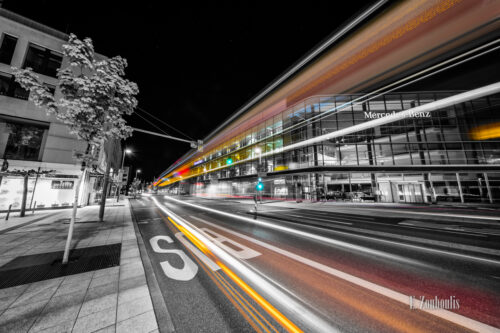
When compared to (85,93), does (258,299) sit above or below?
below

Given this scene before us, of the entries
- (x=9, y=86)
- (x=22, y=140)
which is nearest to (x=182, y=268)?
(x=22, y=140)

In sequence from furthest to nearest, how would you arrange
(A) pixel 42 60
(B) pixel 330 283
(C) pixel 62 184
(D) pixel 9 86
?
(C) pixel 62 184
(A) pixel 42 60
(D) pixel 9 86
(B) pixel 330 283

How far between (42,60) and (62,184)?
10991 mm

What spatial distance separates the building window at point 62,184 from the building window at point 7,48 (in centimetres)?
998

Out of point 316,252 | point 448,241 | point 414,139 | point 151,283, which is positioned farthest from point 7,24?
point 414,139

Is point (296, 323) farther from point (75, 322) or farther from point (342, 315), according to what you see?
point (75, 322)

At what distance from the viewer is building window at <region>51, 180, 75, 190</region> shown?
13641mm

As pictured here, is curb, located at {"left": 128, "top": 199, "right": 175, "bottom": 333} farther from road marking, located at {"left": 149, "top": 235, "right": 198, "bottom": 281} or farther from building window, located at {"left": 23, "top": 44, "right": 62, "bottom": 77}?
building window, located at {"left": 23, "top": 44, "right": 62, "bottom": 77}

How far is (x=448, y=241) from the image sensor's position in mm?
5707

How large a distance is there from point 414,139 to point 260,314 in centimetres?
2956

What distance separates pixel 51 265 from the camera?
3.87 metres

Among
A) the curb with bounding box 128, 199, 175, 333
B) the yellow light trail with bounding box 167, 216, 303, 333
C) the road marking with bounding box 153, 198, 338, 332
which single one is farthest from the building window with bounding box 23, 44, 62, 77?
the road marking with bounding box 153, 198, 338, 332

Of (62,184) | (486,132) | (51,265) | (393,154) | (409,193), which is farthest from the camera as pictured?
(393,154)

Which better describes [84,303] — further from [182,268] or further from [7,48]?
[7,48]
